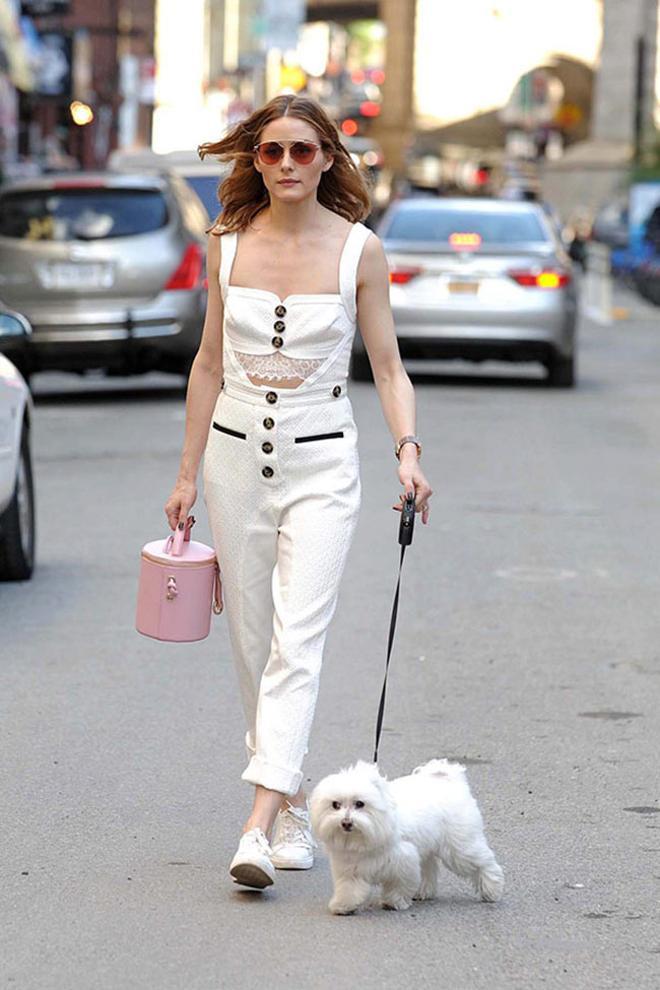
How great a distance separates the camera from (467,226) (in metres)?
21.5

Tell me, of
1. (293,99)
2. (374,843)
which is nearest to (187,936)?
(374,843)

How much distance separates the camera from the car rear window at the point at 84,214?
19.2 meters

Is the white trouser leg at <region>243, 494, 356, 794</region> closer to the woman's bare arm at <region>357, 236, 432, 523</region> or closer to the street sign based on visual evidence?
the woman's bare arm at <region>357, 236, 432, 523</region>

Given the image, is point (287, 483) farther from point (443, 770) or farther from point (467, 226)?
point (467, 226)

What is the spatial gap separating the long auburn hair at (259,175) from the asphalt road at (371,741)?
1609mm

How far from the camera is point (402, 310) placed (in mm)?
20797

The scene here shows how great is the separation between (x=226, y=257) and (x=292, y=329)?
0.84 ft

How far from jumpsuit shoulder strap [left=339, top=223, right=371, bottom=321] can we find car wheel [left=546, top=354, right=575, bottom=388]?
15437mm

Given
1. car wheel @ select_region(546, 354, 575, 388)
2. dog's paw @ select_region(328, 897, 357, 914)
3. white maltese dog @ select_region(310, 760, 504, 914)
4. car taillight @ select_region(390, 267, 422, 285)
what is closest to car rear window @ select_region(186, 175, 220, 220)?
car taillight @ select_region(390, 267, 422, 285)

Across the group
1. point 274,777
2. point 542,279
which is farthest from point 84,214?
point 274,777

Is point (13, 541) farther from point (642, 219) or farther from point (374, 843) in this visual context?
point (642, 219)

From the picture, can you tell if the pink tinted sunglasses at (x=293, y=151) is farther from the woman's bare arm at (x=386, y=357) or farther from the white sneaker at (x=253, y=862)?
the white sneaker at (x=253, y=862)

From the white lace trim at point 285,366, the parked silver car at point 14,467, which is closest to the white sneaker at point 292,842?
the white lace trim at point 285,366

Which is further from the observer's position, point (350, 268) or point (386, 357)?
point (386, 357)
